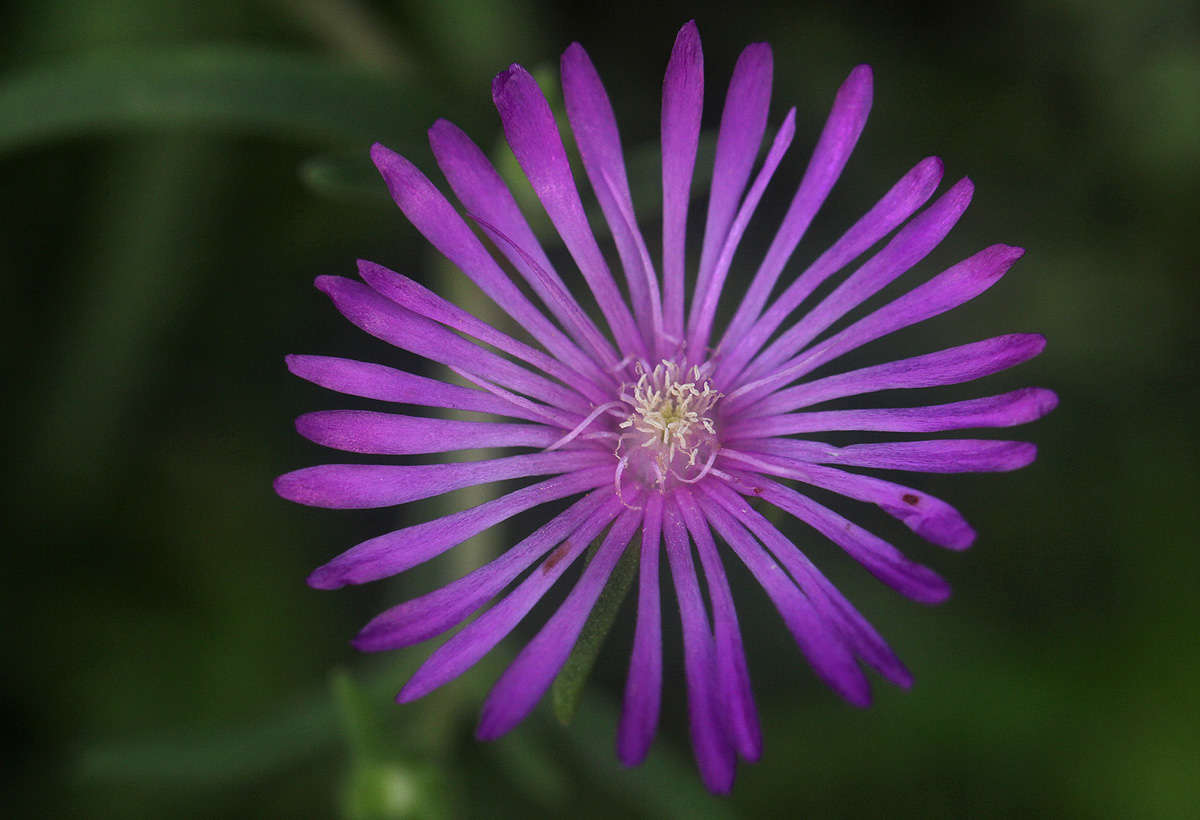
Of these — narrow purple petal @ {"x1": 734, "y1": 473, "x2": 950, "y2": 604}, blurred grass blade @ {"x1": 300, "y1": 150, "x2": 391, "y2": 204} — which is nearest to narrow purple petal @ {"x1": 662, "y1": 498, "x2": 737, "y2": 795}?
narrow purple petal @ {"x1": 734, "y1": 473, "x2": 950, "y2": 604}

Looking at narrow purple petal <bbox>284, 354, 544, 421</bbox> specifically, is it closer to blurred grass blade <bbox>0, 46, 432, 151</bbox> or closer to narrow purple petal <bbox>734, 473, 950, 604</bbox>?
narrow purple petal <bbox>734, 473, 950, 604</bbox>

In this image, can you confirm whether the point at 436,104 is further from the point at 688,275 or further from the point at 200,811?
the point at 200,811

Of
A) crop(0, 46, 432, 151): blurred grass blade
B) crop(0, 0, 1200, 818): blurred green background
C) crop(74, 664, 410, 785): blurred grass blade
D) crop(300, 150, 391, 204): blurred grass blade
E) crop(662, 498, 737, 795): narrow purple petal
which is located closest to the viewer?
crop(662, 498, 737, 795): narrow purple petal

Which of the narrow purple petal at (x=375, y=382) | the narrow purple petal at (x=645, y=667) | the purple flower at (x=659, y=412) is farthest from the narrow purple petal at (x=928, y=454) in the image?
the narrow purple petal at (x=375, y=382)

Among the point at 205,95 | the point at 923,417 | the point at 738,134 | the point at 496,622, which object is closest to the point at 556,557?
the point at 496,622

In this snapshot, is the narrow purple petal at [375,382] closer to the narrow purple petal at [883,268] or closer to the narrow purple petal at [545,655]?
the narrow purple petal at [545,655]

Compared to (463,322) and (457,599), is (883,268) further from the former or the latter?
(457,599)
